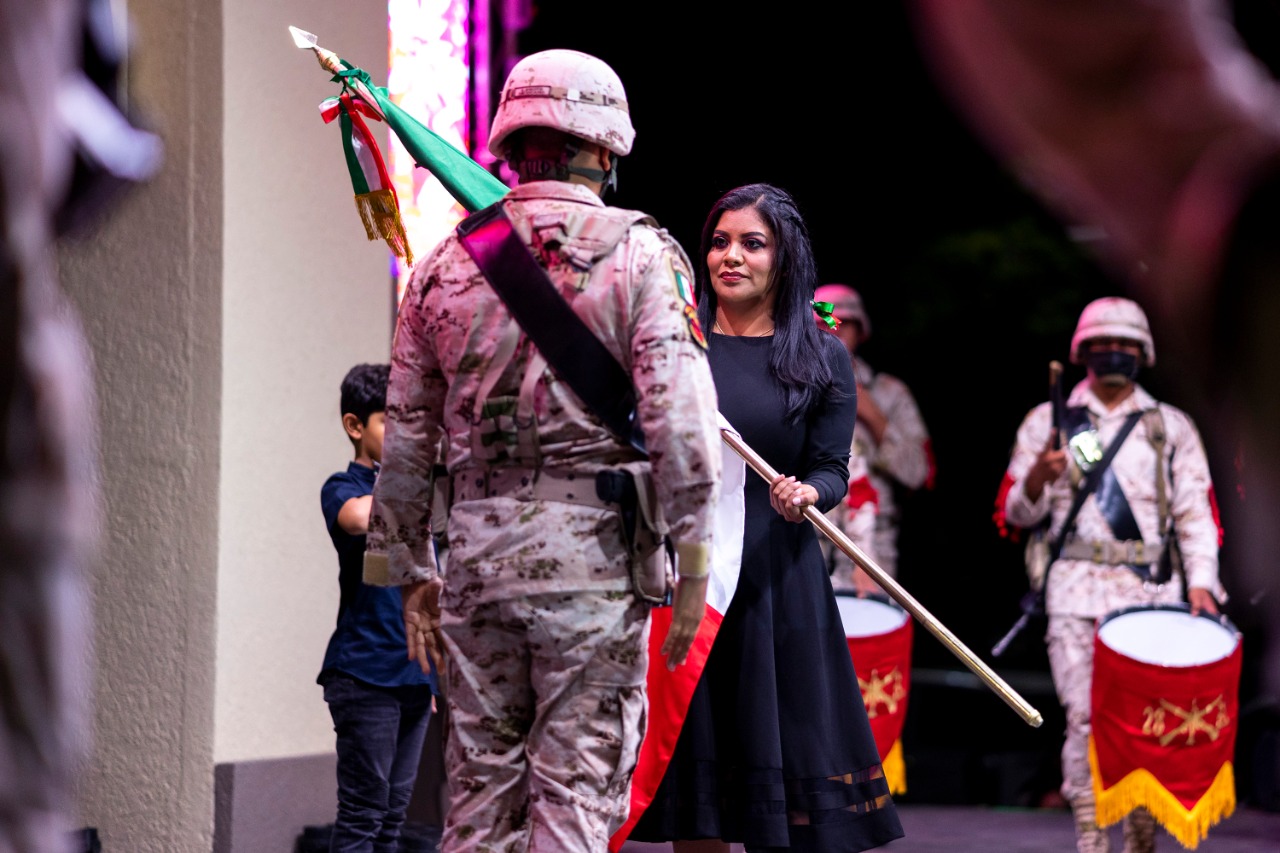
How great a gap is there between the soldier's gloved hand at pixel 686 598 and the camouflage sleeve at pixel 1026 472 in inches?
139

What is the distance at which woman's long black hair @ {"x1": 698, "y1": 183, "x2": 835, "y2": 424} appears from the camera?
3.71 m

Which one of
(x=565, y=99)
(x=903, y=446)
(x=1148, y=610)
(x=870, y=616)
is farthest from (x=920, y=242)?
(x=565, y=99)

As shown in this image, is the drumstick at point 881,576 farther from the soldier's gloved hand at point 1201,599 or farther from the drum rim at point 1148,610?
the soldier's gloved hand at point 1201,599

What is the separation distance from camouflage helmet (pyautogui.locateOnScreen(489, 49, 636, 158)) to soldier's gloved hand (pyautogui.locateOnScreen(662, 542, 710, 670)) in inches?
31.5

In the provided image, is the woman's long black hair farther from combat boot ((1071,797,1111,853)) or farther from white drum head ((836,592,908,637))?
combat boot ((1071,797,1111,853))

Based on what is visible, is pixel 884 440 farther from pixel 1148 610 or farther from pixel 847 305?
pixel 1148 610

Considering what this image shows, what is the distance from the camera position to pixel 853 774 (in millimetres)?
3594

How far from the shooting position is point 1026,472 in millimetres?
6074

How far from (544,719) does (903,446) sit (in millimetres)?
5342

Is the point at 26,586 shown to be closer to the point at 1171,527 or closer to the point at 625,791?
the point at 625,791

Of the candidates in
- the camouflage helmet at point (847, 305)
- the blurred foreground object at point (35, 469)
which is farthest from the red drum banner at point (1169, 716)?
the blurred foreground object at point (35, 469)

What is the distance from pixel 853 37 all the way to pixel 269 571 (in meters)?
4.93

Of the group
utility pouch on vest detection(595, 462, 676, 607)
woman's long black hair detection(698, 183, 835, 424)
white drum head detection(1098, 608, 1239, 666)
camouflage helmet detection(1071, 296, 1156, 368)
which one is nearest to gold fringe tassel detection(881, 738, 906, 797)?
white drum head detection(1098, 608, 1239, 666)

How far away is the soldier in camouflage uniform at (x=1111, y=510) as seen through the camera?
226 inches
